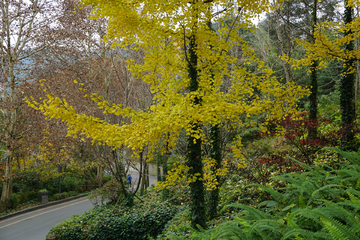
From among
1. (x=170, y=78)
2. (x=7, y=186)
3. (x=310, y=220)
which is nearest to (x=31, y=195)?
(x=7, y=186)

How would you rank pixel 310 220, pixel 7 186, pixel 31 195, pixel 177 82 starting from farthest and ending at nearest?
pixel 31 195
pixel 7 186
pixel 177 82
pixel 310 220

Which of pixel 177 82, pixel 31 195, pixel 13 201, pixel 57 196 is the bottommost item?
pixel 57 196

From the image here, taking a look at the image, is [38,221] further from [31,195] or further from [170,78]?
[170,78]

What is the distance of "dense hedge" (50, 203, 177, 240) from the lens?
699 centimetres

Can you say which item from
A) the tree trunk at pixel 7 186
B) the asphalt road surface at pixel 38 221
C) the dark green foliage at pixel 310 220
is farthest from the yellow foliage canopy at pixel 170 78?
the tree trunk at pixel 7 186

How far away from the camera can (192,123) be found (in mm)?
3861

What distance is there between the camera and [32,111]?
1253 cm

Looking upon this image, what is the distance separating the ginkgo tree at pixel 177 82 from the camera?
3.41 m

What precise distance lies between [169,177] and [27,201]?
1411cm

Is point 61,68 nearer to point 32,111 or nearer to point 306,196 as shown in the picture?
point 32,111

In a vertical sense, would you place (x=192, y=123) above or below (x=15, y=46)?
below

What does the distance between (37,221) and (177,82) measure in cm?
1133

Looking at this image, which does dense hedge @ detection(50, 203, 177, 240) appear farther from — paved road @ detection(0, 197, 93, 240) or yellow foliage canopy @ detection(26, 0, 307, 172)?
yellow foliage canopy @ detection(26, 0, 307, 172)

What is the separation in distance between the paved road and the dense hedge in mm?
2500
